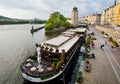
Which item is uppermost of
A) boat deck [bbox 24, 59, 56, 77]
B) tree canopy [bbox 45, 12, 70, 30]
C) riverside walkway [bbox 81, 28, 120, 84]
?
tree canopy [bbox 45, 12, 70, 30]

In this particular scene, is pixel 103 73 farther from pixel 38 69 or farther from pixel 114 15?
pixel 114 15

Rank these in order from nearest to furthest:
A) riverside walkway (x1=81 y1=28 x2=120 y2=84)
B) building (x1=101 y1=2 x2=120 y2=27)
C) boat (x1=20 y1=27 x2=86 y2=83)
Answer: boat (x1=20 y1=27 x2=86 y2=83)
riverside walkway (x1=81 y1=28 x2=120 y2=84)
building (x1=101 y1=2 x2=120 y2=27)

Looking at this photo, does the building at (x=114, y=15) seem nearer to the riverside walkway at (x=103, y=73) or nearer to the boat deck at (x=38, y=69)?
the riverside walkway at (x=103, y=73)

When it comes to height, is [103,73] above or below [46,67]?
below

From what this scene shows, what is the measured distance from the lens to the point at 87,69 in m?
21.0

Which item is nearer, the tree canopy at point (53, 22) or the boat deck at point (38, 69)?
the boat deck at point (38, 69)

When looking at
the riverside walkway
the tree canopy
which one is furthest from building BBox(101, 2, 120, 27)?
the riverside walkway

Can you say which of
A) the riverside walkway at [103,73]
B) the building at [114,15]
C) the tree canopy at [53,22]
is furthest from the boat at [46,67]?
the tree canopy at [53,22]

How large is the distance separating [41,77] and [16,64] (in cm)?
1174

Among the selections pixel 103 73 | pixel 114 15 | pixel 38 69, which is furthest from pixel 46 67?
pixel 114 15

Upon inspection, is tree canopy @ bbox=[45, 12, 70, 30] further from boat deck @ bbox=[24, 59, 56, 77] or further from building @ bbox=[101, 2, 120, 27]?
boat deck @ bbox=[24, 59, 56, 77]

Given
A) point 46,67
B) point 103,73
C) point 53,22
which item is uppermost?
point 53,22

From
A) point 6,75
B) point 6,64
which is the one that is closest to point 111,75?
point 6,75

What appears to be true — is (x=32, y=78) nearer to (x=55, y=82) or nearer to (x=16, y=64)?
(x=55, y=82)
